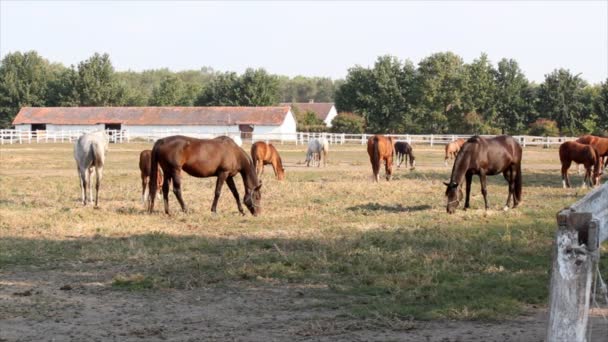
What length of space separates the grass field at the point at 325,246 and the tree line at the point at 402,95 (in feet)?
178

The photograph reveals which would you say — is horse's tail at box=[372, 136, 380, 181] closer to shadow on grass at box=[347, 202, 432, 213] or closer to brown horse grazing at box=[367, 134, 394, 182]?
brown horse grazing at box=[367, 134, 394, 182]

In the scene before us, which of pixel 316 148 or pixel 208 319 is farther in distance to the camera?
pixel 316 148

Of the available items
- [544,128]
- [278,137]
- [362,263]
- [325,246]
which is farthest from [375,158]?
[544,128]

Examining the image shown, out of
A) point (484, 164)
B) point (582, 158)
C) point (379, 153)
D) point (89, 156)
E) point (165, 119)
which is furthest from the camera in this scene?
point (165, 119)

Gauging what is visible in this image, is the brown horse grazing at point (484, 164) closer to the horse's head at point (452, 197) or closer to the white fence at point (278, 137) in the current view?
the horse's head at point (452, 197)

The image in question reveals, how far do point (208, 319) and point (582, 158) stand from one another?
724 inches

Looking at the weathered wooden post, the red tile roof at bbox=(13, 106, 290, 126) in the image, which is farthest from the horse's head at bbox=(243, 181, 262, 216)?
the red tile roof at bbox=(13, 106, 290, 126)

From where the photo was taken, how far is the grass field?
831 centimetres

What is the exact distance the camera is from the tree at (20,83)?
91.5m

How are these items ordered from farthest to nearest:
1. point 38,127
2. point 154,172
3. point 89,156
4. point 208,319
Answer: point 38,127, point 89,156, point 154,172, point 208,319

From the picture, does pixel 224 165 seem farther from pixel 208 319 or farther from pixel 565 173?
pixel 565 173

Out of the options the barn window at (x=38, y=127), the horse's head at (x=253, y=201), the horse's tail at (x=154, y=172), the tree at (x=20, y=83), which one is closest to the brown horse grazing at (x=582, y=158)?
the horse's head at (x=253, y=201)

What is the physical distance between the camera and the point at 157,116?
81625 millimetres

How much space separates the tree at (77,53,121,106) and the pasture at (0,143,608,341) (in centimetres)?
7747
